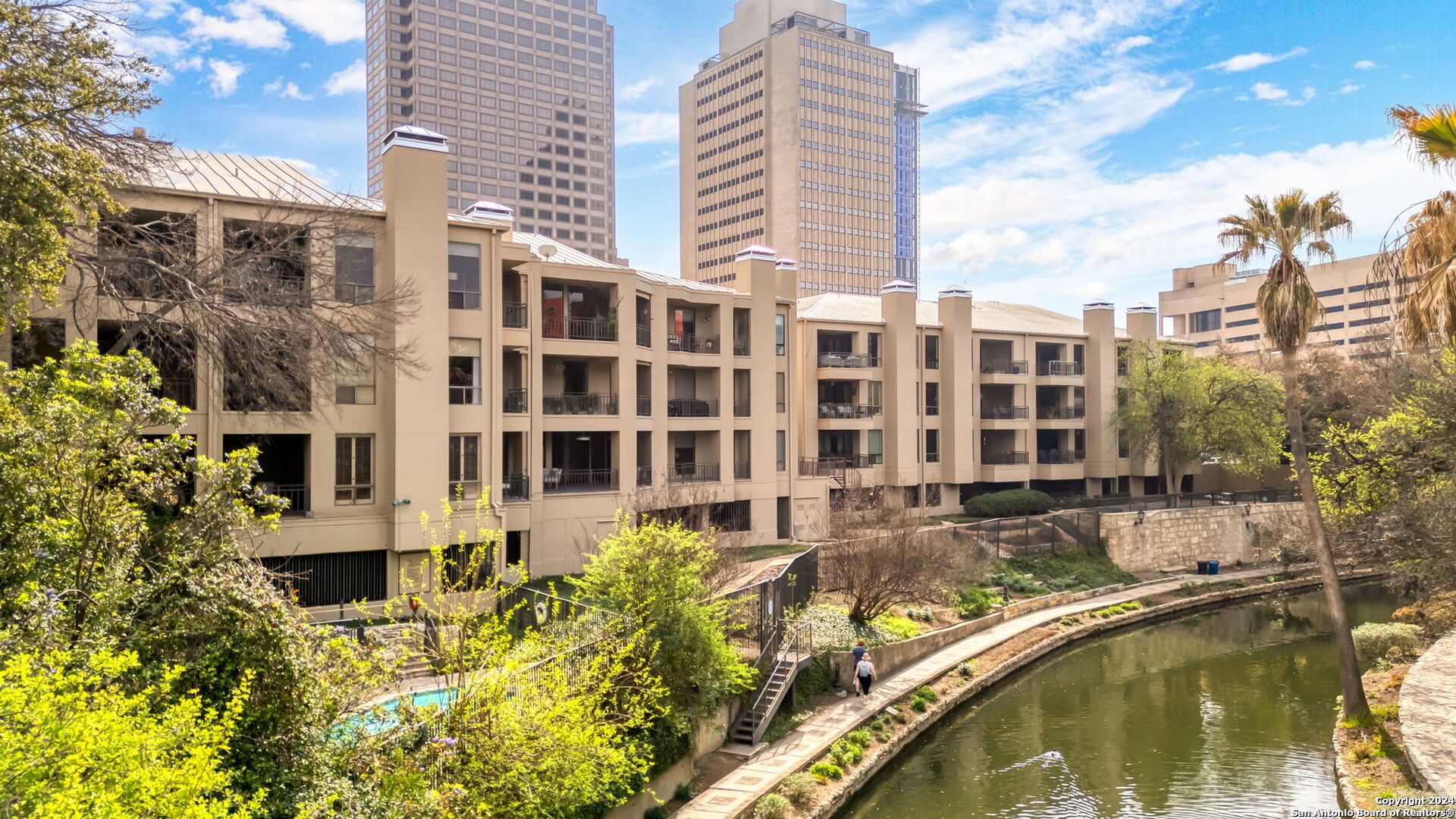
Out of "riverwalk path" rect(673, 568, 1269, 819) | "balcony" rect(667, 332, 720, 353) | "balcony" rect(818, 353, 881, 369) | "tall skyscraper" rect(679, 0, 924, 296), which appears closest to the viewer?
"riverwalk path" rect(673, 568, 1269, 819)

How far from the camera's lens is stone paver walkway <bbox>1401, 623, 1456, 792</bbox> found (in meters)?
15.1

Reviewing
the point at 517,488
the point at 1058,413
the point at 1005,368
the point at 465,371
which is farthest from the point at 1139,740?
the point at 1058,413

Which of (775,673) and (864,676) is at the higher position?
(775,673)

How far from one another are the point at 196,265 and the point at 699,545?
44.1 ft

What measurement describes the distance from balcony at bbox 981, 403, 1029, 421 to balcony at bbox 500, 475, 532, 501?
31.1 m

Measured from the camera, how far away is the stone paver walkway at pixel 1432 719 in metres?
15.1

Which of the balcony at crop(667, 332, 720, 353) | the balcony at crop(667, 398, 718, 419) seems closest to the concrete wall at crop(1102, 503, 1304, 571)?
the balcony at crop(667, 398, 718, 419)

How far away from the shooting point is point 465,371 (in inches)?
1230

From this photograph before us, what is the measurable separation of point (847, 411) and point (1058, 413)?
15.1 metres

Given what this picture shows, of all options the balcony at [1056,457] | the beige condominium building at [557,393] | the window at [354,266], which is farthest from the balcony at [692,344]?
the balcony at [1056,457]

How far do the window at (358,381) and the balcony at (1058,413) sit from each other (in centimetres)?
4053

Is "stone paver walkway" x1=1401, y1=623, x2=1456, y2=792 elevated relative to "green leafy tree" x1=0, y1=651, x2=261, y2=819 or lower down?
lower down

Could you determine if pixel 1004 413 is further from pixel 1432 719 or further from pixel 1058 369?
pixel 1432 719

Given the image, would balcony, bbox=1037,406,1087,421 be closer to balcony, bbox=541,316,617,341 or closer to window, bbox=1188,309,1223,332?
balcony, bbox=541,316,617,341
